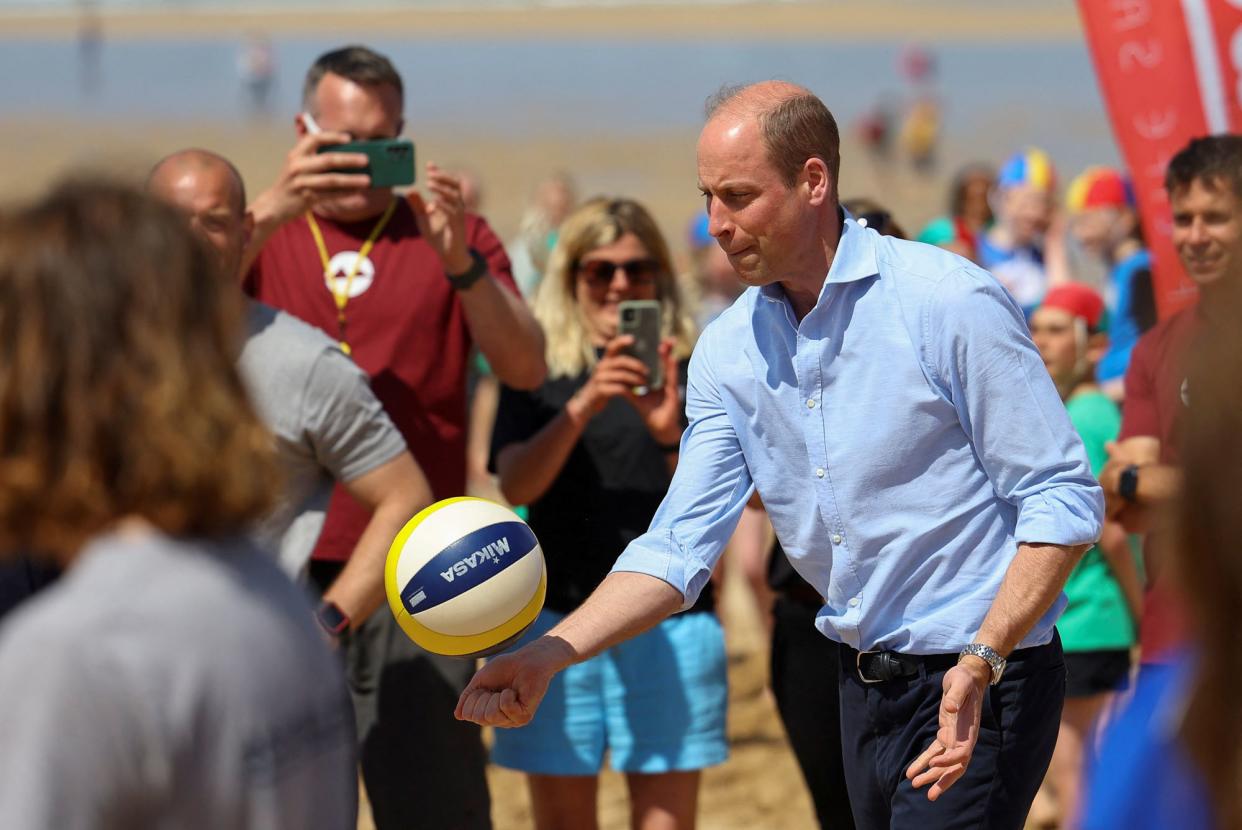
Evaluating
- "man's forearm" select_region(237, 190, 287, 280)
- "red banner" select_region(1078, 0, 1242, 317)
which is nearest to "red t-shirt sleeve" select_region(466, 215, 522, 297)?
"man's forearm" select_region(237, 190, 287, 280)

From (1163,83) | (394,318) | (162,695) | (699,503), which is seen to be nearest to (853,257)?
(699,503)

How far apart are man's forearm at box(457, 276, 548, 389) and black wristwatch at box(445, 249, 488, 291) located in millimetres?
16

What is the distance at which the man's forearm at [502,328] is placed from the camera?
4938mm

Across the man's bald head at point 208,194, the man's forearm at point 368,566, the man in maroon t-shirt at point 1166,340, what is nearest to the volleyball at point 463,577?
the man's forearm at point 368,566

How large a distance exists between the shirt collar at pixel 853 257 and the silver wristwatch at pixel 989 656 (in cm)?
84

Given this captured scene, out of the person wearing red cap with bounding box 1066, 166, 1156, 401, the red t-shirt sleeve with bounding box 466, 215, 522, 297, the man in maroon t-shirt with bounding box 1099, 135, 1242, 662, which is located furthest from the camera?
the person wearing red cap with bounding box 1066, 166, 1156, 401

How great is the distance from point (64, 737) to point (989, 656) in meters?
2.05

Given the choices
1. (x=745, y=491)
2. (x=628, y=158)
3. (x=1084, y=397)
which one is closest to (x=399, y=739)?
(x=745, y=491)

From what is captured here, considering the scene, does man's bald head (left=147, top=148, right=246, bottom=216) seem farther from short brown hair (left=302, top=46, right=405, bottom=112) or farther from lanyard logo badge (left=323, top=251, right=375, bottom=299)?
short brown hair (left=302, top=46, right=405, bottom=112)

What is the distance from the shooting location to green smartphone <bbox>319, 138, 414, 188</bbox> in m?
5.00

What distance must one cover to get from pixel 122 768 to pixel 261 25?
221 feet

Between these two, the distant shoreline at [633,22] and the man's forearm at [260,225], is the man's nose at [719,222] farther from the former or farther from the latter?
the distant shoreline at [633,22]

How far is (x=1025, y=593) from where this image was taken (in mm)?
3303

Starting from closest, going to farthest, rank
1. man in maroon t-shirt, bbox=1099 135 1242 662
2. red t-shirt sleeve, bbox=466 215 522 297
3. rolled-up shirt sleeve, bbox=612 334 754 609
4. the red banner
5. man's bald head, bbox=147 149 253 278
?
rolled-up shirt sleeve, bbox=612 334 754 609 → man's bald head, bbox=147 149 253 278 → man in maroon t-shirt, bbox=1099 135 1242 662 → red t-shirt sleeve, bbox=466 215 522 297 → the red banner
